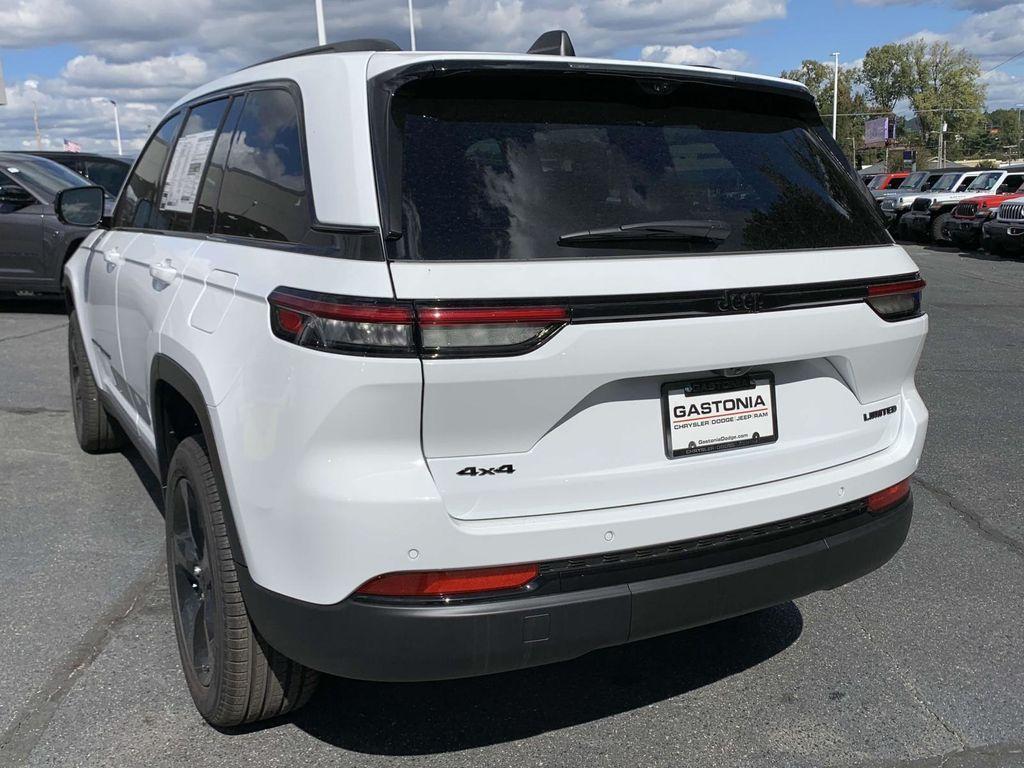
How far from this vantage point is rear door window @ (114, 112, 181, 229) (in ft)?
12.5

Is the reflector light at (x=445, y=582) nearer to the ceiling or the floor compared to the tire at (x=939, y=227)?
nearer to the ceiling

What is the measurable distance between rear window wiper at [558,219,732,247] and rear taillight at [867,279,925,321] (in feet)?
1.57

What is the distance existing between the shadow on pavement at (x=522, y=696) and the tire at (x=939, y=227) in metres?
22.4

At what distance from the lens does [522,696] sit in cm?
298

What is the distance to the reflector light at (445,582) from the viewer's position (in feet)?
7.11

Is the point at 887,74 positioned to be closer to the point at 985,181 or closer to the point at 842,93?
the point at 842,93

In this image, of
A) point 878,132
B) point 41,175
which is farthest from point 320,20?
point 878,132

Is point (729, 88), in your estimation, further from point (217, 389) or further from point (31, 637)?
point (31, 637)

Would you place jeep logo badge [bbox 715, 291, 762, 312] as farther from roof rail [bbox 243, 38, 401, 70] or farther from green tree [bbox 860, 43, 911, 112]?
green tree [bbox 860, 43, 911, 112]

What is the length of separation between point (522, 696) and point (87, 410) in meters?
3.31

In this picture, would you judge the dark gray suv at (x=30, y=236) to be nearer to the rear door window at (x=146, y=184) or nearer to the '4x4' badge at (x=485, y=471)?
the rear door window at (x=146, y=184)

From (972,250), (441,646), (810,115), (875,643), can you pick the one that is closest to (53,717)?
(441,646)

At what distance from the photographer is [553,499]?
222cm

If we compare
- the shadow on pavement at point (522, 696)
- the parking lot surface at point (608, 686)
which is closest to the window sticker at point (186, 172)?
the parking lot surface at point (608, 686)
